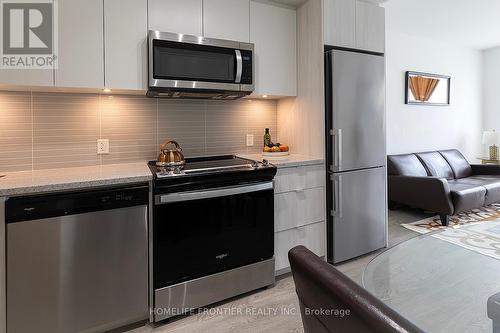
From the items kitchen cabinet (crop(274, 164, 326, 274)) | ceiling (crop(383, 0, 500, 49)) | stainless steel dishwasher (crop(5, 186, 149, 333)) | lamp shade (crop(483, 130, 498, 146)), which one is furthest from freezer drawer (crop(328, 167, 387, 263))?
lamp shade (crop(483, 130, 498, 146))

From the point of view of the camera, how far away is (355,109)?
259 centimetres

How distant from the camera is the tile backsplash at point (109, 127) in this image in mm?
1973

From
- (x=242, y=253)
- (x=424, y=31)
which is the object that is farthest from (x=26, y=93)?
(x=424, y=31)

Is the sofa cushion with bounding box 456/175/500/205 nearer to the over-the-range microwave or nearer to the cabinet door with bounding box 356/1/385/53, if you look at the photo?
the cabinet door with bounding box 356/1/385/53

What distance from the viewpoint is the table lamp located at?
483 centimetres

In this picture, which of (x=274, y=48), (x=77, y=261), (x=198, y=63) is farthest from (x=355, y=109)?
(x=77, y=261)

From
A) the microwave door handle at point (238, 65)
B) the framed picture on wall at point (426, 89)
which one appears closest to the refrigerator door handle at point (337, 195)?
the microwave door handle at point (238, 65)

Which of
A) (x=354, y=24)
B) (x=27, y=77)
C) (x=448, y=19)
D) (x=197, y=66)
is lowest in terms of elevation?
(x=27, y=77)

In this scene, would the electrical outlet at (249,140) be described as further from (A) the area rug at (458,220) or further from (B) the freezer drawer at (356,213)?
(A) the area rug at (458,220)

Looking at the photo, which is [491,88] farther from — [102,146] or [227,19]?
A: [102,146]

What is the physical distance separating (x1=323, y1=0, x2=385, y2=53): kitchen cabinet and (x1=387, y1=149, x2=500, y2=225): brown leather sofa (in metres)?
1.86

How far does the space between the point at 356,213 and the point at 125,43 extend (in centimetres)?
237

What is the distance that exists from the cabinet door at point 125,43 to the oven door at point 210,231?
0.88 metres

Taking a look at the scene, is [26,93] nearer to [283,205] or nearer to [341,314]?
[283,205]
